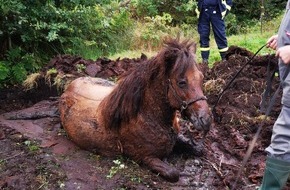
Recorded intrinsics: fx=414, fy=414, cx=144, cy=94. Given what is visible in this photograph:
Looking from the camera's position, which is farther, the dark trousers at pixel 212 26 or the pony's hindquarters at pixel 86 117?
the dark trousers at pixel 212 26

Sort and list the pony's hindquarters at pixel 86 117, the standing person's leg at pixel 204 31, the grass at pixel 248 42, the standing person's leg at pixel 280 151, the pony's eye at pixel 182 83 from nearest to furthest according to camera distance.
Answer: the standing person's leg at pixel 280 151, the pony's eye at pixel 182 83, the pony's hindquarters at pixel 86 117, the standing person's leg at pixel 204 31, the grass at pixel 248 42

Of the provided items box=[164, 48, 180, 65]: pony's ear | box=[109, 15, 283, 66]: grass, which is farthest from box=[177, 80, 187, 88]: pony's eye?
box=[109, 15, 283, 66]: grass

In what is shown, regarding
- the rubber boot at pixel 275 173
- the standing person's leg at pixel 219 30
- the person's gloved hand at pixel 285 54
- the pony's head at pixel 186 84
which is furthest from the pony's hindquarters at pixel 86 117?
the standing person's leg at pixel 219 30

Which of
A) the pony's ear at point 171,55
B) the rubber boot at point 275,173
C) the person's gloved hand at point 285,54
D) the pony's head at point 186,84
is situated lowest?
the rubber boot at point 275,173

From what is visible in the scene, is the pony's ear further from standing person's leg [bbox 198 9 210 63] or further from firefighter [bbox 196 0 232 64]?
standing person's leg [bbox 198 9 210 63]

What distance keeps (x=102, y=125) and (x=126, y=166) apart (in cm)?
53

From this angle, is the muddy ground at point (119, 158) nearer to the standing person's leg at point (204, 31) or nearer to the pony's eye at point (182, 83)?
the pony's eye at point (182, 83)

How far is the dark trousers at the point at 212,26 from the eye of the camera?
7699mm

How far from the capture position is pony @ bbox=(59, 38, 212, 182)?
3.84 m

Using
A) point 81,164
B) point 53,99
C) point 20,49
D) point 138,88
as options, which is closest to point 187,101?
point 138,88

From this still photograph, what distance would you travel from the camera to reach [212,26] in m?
7.81

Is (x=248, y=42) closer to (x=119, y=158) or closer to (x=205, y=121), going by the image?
(x=119, y=158)

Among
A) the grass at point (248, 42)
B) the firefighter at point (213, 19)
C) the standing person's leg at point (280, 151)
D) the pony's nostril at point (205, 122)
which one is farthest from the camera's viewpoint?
the grass at point (248, 42)

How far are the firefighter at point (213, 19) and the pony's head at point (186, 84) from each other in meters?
3.74
